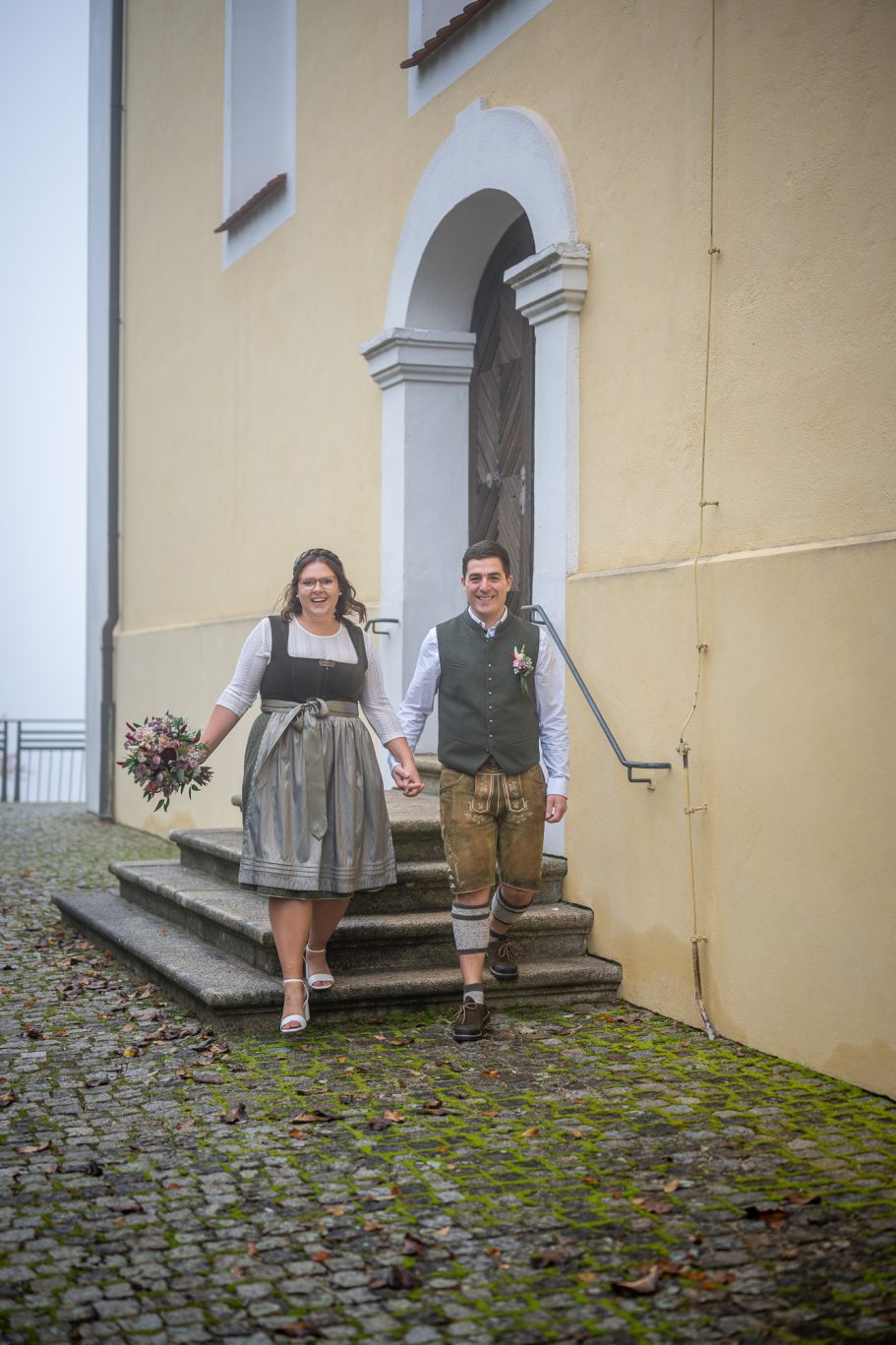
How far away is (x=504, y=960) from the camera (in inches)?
238

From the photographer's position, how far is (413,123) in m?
8.44

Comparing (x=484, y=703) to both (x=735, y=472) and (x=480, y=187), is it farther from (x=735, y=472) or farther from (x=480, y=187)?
(x=480, y=187)

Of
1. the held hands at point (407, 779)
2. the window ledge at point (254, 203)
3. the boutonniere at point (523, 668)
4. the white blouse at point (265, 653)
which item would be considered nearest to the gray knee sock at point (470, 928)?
Answer: the held hands at point (407, 779)

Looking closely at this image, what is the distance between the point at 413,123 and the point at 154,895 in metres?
4.66

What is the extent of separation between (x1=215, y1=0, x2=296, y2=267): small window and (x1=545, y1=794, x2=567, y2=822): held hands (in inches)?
272

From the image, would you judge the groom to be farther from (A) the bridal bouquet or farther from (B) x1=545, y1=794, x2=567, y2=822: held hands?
(A) the bridal bouquet

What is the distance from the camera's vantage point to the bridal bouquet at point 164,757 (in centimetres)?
565

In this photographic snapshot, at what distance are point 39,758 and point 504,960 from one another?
45.1 ft

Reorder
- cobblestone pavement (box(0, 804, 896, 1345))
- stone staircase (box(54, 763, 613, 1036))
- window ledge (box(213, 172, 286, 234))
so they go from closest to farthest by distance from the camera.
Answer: cobblestone pavement (box(0, 804, 896, 1345)), stone staircase (box(54, 763, 613, 1036)), window ledge (box(213, 172, 286, 234))

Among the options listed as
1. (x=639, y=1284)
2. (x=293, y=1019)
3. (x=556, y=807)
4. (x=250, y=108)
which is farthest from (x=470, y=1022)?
(x=250, y=108)

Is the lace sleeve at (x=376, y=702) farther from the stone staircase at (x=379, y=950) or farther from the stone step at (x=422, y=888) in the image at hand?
the stone staircase at (x=379, y=950)

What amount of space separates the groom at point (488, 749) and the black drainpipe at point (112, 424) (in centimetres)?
935

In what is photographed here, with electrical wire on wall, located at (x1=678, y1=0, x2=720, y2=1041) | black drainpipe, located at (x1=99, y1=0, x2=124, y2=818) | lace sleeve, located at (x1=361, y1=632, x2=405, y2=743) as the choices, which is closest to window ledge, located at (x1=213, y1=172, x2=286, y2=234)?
black drainpipe, located at (x1=99, y1=0, x2=124, y2=818)

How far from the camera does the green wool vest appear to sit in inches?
223
